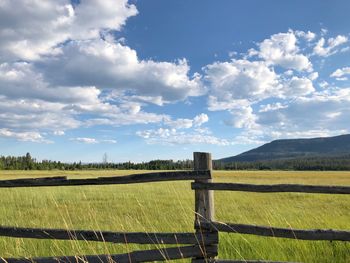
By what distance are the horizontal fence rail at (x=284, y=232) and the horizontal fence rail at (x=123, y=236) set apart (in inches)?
5.6

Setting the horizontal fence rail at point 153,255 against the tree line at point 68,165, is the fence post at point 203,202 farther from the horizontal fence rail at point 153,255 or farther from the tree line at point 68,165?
the tree line at point 68,165

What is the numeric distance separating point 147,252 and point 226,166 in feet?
594

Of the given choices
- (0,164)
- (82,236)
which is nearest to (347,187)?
(82,236)

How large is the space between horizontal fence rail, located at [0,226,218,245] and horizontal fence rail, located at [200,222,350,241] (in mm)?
143

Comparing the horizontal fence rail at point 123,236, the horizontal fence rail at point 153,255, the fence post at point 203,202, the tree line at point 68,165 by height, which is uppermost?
the tree line at point 68,165

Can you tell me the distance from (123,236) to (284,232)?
204 cm

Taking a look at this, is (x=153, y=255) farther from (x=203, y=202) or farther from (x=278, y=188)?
(x=278, y=188)

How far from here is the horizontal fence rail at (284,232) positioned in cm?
539

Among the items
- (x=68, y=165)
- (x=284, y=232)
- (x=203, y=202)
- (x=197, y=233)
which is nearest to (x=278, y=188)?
(x=284, y=232)

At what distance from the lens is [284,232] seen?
556 centimetres

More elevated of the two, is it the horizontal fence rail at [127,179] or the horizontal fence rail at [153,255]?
the horizontal fence rail at [127,179]


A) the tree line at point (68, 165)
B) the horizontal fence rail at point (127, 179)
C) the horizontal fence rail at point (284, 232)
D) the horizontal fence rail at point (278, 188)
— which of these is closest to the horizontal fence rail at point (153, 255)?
the horizontal fence rail at point (284, 232)

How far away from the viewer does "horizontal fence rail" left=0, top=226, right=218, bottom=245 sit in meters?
5.52

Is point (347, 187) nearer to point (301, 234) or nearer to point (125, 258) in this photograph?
point (301, 234)
